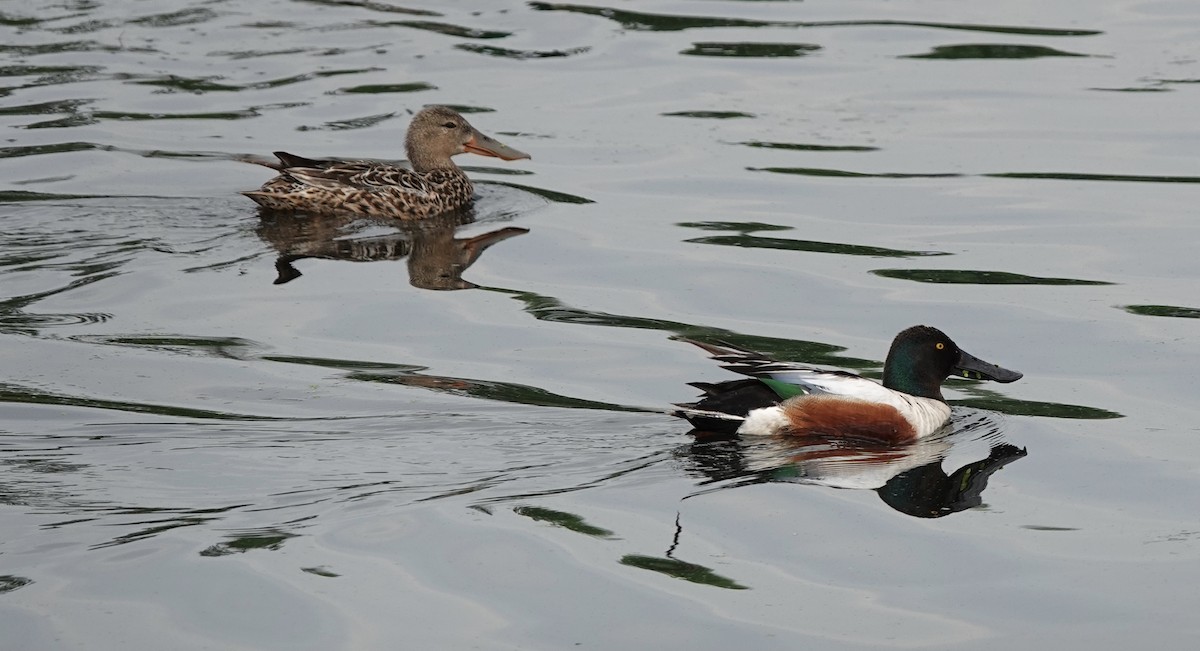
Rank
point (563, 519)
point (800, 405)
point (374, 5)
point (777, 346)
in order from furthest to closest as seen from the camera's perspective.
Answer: point (374, 5) < point (777, 346) < point (800, 405) < point (563, 519)

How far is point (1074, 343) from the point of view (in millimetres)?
9883

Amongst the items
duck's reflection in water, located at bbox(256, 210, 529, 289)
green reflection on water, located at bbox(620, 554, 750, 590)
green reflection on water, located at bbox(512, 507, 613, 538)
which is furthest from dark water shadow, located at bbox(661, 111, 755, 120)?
green reflection on water, located at bbox(620, 554, 750, 590)

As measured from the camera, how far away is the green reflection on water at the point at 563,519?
23.4 feet

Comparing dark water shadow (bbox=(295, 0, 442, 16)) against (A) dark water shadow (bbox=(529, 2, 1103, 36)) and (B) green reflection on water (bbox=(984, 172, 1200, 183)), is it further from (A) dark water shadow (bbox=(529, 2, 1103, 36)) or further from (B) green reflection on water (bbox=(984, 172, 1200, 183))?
(B) green reflection on water (bbox=(984, 172, 1200, 183))

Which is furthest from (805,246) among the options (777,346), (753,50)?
(753,50)

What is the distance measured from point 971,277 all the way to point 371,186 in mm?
4630

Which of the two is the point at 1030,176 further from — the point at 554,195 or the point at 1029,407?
the point at 1029,407

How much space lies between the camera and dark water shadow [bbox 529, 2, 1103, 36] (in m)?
18.7

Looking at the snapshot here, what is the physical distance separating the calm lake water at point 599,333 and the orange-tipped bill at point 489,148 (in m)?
0.30

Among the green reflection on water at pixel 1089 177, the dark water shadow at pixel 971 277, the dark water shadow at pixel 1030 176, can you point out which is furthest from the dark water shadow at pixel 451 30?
the dark water shadow at pixel 971 277

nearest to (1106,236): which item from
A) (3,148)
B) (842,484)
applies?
(842,484)

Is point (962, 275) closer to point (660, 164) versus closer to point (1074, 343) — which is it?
point (1074, 343)

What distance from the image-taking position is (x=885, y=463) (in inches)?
326

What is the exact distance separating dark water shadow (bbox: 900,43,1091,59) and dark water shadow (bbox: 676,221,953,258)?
594 cm
